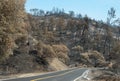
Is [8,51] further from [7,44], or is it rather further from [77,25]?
[77,25]

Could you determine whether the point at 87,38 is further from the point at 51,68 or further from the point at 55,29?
the point at 51,68

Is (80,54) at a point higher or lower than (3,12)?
lower

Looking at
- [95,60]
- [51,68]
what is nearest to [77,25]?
[95,60]

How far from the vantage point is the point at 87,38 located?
155 m

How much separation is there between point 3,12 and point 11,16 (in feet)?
3.50

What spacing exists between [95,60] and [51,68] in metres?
68.6

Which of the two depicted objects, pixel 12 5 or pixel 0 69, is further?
pixel 0 69

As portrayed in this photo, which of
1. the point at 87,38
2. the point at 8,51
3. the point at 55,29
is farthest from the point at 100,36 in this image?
the point at 8,51

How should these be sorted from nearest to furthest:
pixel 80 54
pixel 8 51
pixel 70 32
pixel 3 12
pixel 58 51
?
pixel 3 12, pixel 8 51, pixel 58 51, pixel 80 54, pixel 70 32

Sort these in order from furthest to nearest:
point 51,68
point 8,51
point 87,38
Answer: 1. point 87,38
2. point 51,68
3. point 8,51

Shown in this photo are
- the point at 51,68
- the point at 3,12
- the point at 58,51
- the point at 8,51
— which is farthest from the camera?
the point at 58,51

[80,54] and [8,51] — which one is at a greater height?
[8,51]

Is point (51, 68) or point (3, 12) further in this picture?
point (51, 68)

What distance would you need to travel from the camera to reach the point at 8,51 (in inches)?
1312
